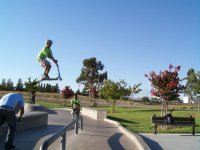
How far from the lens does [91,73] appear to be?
287ft

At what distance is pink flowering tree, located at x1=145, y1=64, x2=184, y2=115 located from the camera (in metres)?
21.2

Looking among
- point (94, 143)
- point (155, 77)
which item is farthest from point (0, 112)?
point (155, 77)

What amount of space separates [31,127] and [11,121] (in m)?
5.48

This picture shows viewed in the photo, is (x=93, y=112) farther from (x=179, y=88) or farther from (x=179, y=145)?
(x=179, y=145)

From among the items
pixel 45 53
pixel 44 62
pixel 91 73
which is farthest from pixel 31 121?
pixel 91 73

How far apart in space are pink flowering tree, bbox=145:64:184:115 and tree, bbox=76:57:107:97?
63.7 m

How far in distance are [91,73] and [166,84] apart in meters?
66.2

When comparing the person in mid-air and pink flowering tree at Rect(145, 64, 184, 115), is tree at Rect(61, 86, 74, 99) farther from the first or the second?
the person in mid-air

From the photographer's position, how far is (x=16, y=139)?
1053 centimetres

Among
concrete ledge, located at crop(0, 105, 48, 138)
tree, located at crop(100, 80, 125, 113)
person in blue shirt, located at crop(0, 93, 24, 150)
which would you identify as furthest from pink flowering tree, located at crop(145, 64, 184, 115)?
tree, located at crop(100, 80, 125, 113)

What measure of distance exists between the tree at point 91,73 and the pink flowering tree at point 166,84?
6374cm

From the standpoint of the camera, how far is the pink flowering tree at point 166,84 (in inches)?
835

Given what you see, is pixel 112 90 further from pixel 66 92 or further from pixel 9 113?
pixel 9 113

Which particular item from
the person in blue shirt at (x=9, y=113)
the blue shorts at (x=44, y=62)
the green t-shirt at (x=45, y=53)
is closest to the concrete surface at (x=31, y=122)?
the blue shorts at (x=44, y=62)
